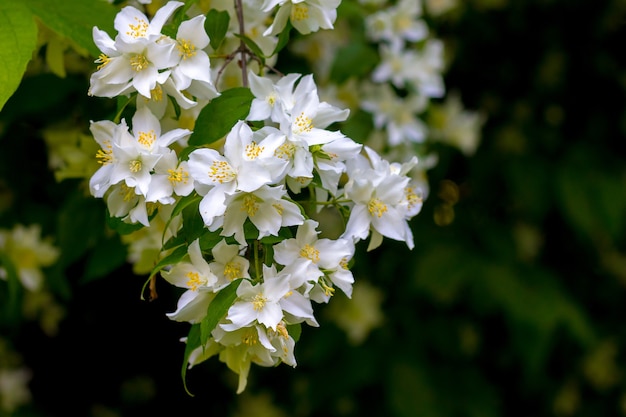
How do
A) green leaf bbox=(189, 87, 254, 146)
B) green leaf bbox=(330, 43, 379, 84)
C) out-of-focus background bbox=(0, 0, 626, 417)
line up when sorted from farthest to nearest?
1. out-of-focus background bbox=(0, 0, 626, 417)
2. green leaf bbox=(330, 43, 379, 84)
3. green leaf bbox=(189, 87, 254, 146)

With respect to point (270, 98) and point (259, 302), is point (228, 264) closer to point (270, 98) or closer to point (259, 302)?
point (259, 302)

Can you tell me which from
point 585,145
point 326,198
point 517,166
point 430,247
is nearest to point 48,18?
point 326,198

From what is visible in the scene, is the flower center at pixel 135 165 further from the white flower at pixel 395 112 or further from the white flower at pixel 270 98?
the white flower at pixel 395 112

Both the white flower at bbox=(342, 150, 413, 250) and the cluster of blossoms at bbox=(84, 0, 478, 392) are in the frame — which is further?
the white flower at bbox=(342, 150, 413, 250)

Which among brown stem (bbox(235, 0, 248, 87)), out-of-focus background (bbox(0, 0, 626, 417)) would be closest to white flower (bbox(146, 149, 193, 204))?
brown stem (bbox(235, 0, 248, 87))

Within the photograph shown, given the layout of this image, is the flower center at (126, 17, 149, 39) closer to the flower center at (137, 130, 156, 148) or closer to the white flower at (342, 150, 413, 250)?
the flower center at (137, 130, 156, 148)

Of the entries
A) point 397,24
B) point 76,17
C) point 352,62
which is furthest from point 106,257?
point 397,24
